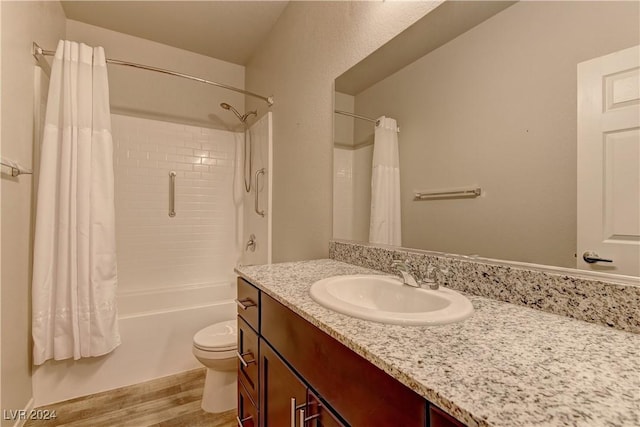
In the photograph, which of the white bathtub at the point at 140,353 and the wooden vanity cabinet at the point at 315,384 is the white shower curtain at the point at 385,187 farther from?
the white bathtub at the point at 140,353

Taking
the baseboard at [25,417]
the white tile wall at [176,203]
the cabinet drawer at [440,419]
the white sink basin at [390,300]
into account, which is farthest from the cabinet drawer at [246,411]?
the white tile wall at [176,203]

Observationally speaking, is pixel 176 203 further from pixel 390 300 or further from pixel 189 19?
pixel 390 300

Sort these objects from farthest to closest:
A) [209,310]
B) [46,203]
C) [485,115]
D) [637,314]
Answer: [209,310], [46,203], [485,115], [637,314]

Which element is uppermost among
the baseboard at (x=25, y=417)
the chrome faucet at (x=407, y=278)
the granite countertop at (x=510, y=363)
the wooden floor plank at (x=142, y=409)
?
the chrome faucet at (x=407, y=278)

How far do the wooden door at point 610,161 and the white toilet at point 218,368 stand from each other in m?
1.64

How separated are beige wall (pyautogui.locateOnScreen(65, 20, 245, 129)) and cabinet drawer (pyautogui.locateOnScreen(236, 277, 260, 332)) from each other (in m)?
1.75

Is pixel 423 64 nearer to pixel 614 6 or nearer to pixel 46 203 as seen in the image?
pixel 614 6

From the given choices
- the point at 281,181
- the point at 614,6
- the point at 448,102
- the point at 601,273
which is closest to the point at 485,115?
the point at 448,102

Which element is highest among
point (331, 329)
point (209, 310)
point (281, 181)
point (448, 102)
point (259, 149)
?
point (259, 149)

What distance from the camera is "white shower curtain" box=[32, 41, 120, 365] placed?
1.57 m

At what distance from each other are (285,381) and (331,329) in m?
0.34

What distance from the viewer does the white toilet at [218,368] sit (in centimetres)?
158

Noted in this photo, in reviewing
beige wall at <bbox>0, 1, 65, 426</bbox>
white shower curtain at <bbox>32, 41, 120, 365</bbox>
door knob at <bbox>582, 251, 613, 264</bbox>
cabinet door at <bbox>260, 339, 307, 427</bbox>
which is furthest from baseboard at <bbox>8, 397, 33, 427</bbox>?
door knob at <bbox>582, 251, 613, 264</bbox>

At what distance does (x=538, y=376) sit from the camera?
408 millimetres
